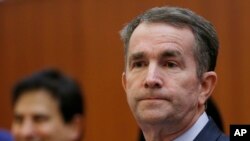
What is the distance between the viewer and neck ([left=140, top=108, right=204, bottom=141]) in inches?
73.7

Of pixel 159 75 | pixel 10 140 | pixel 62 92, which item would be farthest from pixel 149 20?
pixel 10 140

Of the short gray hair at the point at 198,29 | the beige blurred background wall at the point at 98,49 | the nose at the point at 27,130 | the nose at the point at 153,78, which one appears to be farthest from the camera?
the beige blurred background wall at the point at 98,49

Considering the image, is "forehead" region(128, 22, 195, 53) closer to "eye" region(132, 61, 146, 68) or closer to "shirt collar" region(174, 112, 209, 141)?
"eye" region(132, 61, 146, 68)

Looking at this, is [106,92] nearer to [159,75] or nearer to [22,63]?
[22,63]

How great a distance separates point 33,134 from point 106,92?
185 cm

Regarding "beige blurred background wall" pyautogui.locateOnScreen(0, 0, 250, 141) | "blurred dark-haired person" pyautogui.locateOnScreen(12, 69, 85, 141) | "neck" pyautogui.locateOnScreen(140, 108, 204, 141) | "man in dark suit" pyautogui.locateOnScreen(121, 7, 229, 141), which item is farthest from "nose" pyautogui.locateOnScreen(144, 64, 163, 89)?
"beige blurred background wall" pyautogui.locateOnScreen(0, 0, 250, 141)

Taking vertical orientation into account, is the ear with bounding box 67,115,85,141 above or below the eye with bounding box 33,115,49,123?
below

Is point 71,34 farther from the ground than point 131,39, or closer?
farther from the ground

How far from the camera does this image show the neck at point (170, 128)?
6.15 feet

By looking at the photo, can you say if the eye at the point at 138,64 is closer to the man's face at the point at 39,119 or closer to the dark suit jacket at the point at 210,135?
the dark suit jacket at the point at 210,135

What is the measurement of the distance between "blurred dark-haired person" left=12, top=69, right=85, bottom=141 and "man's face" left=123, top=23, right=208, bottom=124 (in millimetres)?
596

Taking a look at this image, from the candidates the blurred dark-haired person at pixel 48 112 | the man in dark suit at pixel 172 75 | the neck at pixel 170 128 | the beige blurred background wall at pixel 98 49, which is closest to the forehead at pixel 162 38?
the man in dark suit at pixel 172 75

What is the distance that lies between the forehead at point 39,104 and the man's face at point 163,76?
→ 0.62 meters

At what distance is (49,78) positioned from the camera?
2.58 m
